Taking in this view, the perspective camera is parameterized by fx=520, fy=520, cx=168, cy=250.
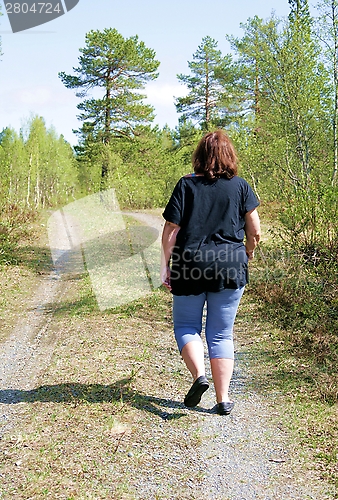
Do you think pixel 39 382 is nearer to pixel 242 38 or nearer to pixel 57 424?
pixel 57 424

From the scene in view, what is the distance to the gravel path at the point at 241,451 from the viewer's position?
2.85 metres

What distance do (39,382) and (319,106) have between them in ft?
19.7

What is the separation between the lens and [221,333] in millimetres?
3707

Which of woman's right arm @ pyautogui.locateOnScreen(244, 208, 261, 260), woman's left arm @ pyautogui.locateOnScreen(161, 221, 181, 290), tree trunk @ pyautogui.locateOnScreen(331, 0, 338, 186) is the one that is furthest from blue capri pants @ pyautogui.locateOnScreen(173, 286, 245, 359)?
tree trunk @ pyautogui.locateOnScreen(331, 0, 338, 186)

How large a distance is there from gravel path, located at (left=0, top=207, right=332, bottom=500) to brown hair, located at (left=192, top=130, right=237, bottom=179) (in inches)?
68.8

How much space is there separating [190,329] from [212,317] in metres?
0.18

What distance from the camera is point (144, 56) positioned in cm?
2566

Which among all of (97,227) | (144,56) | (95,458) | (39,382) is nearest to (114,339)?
(39,382)

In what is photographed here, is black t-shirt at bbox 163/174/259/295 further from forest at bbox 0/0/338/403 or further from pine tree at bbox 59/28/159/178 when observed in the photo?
pine tree at bbox 59/28/159/178

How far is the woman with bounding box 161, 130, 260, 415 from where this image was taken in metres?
3.52

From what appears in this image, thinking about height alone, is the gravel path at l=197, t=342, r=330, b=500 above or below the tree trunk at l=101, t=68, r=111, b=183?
below

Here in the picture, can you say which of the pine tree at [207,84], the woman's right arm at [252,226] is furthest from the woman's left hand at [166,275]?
the pine tree at [207,84]

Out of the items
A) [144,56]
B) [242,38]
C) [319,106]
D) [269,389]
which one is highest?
[144,56]

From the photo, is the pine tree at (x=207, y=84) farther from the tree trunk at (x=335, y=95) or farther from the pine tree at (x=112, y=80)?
the tree trunk at (x=335, y=95)
